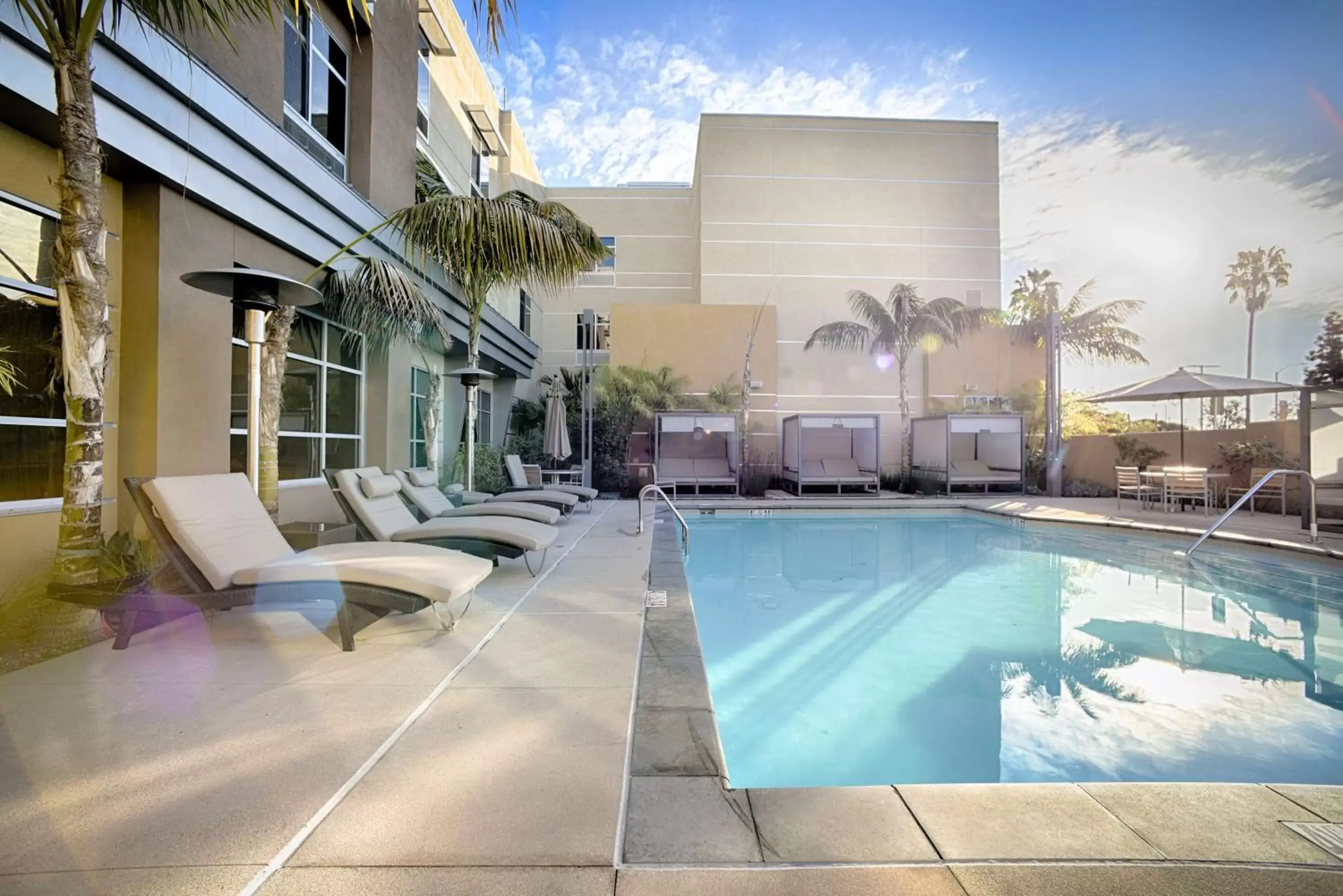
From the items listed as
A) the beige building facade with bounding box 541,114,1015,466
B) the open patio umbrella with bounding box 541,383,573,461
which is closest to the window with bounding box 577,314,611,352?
the beige building facade with bounding box 541,114,1015,466

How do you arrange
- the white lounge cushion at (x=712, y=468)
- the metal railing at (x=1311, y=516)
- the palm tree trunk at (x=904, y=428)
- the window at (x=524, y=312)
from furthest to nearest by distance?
the window at (x=524, y=312) < the palm tree trunk at (x=904, y=428) < the white lounge cushion at (x=712, y=468) < the metal railing at (x=1311, y=516)

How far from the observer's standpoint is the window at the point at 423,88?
1088 centimetres

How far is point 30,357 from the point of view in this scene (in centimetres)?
416

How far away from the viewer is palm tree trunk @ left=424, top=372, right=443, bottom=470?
8547 mm

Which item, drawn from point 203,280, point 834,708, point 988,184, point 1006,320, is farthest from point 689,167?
point 834,708

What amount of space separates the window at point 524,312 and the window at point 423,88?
21.1 feet

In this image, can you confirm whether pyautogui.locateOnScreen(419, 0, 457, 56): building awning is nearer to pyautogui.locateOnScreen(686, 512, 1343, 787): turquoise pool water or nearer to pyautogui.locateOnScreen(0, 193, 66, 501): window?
pyautogui.locateOnScreen(0, 193, 66, 501): window

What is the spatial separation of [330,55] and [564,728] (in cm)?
907

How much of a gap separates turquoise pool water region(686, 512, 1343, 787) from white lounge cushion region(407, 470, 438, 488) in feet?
9.25

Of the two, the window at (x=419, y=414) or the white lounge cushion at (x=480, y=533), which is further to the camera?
the window at (x=419, y=414)

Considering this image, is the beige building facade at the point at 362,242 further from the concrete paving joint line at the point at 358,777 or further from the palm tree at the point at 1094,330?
the concrete paving joint line at the point at 358,777

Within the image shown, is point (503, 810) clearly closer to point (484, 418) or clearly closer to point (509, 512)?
point (509, 512)

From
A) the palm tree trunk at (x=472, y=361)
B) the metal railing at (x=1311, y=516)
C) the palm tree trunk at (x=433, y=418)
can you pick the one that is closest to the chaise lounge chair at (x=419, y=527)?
the palm tree trunk at (x=472, y=361)

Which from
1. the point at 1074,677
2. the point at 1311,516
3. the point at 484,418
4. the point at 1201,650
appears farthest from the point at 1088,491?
the point at 484,418
